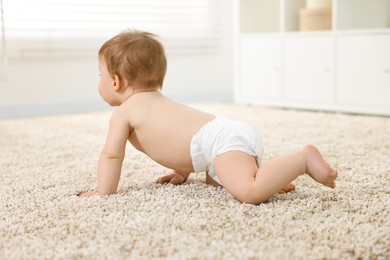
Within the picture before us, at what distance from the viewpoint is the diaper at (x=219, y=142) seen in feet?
3.43

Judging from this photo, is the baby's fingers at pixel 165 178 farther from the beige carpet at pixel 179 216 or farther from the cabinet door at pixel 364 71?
the cabinet door at pixel 364 71

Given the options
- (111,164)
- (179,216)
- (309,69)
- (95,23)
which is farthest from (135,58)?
(95,23)

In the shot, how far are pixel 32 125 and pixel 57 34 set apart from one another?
72 centimetres

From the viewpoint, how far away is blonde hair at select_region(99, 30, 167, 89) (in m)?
1.09

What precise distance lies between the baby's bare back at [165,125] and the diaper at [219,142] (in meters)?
0.02

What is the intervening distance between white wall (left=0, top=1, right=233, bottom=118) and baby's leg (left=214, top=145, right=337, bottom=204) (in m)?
1.93

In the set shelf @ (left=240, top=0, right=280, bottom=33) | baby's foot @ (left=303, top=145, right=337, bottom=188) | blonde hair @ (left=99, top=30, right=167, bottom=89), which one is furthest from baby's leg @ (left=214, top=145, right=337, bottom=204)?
shelf @ (left=240, top=0, right=280, bottom=33)

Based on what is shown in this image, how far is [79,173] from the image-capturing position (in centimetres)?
134

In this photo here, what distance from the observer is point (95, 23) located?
2977 mm

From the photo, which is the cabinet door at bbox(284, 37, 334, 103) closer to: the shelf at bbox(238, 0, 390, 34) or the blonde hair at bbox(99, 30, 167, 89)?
the shelf at bbox(238, 0, 390, 34)

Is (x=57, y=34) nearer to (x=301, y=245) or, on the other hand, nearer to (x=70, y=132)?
(x=70, y=132)

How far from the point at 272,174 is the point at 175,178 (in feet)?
0.89

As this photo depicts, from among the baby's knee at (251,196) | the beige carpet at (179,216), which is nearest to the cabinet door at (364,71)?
the beige carpet at (179,216)

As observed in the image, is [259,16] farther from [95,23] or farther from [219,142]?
[219,142]
